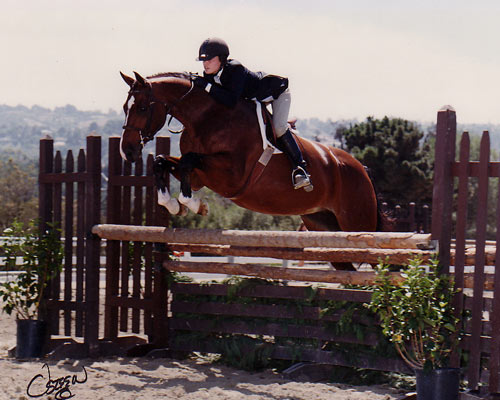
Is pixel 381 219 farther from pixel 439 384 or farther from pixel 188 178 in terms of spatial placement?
pixel 439 384

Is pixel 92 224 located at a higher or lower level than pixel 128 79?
lower

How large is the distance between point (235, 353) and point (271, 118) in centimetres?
184

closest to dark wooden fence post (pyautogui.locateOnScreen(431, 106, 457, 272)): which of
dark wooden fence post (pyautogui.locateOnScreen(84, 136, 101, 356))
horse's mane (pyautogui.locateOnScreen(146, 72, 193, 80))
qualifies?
horse's mane (pyautogui.locateOnScreen(146, 72, 193, 80))

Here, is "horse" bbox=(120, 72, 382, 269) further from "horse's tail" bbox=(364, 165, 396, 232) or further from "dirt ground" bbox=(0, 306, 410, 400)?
"dirt ground" bbox=(0, 306, 410, 400)

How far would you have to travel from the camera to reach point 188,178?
16.5 ft

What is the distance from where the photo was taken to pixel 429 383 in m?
3.56

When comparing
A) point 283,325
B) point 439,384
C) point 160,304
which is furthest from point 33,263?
point 439,384

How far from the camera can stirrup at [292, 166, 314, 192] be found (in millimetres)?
5309

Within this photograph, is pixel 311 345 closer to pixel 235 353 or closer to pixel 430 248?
pixel 235 353

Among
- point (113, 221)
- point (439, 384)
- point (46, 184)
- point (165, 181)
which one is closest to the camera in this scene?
point (439, 384)

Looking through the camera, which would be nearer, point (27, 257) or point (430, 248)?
point (430, 248)

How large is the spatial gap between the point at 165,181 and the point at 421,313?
2.38 m

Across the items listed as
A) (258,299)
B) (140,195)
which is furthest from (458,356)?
(140,195)
